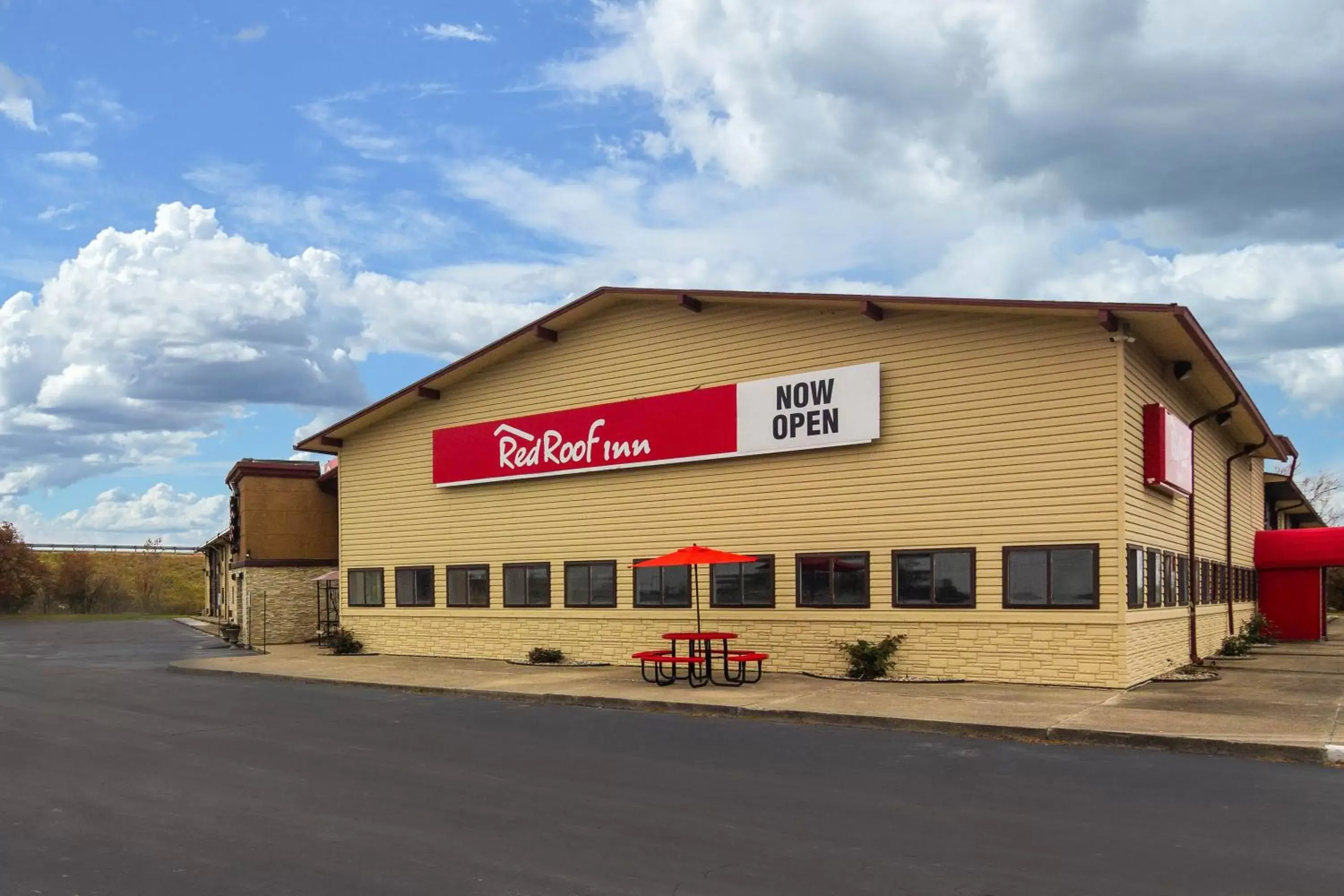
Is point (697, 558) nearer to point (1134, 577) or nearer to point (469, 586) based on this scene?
point (1134, 577)

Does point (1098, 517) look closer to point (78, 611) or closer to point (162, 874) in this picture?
point (162, 874)

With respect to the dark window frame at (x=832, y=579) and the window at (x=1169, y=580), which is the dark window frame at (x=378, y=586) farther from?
→ the window at (x=1169, y=580)

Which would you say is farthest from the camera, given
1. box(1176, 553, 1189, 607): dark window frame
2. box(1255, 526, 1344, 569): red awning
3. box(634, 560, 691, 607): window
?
box(1255, 526, 1344, 569): red awning

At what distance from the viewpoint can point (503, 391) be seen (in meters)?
26.7

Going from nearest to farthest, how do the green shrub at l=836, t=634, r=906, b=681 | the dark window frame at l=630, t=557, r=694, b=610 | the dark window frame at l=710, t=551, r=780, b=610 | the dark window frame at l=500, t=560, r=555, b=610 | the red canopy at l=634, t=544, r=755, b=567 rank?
the green shrub at l=836, t=634, r=906, b=681, the red canopy at l=634, t=544, r=755, b=567, the dark window frame at l=710, t=551, r=780, b=610, the dark window frame at l=630, t=557, r=694, b=610, the dark window frame at l=500, t=560, r=555, b=610

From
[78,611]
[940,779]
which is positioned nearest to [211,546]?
[78,611]

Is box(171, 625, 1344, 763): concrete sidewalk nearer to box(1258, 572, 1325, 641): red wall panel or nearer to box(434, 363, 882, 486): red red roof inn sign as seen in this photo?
box(434, 363, 882, 486): red red roof inn sign

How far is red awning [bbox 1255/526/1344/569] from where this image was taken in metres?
30.2

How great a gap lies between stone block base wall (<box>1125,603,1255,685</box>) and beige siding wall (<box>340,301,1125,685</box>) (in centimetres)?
86

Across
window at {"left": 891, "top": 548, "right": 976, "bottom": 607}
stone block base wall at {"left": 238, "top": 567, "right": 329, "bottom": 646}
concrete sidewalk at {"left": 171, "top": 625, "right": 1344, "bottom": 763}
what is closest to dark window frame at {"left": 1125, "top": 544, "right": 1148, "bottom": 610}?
concrete sidewalk at {"left": 171, "top": 625, "right": 1344, "bottom": 763}

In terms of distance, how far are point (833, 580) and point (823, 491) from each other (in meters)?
1.60

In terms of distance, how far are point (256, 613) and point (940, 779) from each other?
28.2m

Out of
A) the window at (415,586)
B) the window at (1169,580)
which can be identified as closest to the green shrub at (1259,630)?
the window at (1169,580)

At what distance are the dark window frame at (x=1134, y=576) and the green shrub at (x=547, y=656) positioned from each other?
11.9 m
